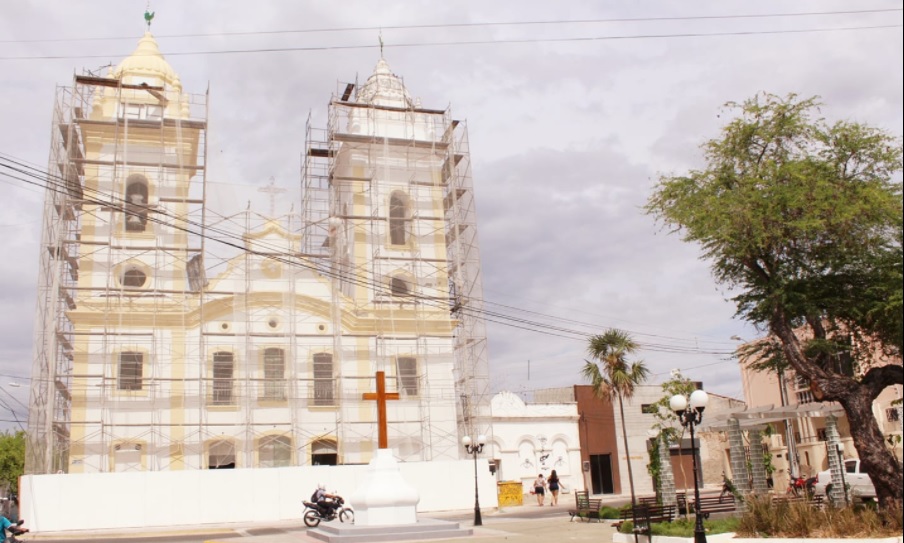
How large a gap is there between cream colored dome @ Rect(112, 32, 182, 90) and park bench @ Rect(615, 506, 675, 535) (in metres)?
27.8

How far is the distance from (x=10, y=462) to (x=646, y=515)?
210 ft

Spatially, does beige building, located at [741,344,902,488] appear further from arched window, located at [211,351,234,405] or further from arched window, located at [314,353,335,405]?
arched window, located at [211,351,234,405]

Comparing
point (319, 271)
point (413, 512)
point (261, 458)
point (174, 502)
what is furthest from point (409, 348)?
point (413, 512)

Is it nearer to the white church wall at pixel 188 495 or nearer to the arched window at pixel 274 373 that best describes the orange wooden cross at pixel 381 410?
the white church wall at pixel 188 495

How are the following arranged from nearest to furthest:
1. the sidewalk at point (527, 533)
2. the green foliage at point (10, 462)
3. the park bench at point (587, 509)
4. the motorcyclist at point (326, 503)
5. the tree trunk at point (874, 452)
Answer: the tree trunk at point (874, 452) < the sidewalk at point (527, 533) < the motorcyclist at point (326, 503) < the park bench at point (587, 509) < the green foliage at point (10, 462)

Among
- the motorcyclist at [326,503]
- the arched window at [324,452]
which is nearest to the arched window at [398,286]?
the arched window at [324,452]

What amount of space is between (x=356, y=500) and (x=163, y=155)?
765 inches

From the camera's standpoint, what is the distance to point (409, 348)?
36.4 metres

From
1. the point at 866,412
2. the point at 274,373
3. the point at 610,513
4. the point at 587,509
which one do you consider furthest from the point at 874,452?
the point at 274,373

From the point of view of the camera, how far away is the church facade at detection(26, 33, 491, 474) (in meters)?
32.1

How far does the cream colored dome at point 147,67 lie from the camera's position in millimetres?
37406

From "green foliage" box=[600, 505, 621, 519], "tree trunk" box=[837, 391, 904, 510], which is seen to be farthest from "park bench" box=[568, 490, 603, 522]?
"tree trunk" box=[837, 391, 904, 510]

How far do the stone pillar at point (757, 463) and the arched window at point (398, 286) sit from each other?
1702cm

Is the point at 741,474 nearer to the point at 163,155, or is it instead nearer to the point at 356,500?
the point at 356,500
